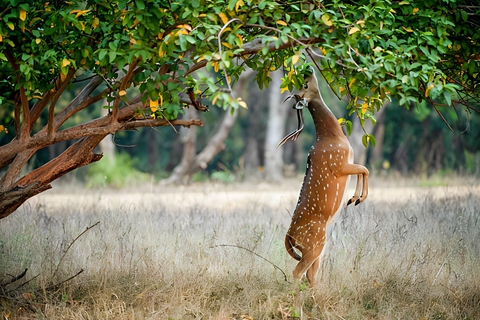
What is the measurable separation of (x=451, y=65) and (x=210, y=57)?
2.77 m

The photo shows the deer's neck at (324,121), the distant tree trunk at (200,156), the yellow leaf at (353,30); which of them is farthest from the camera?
the distant tree trunk at (200,156)

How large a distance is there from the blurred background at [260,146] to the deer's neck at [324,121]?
21.5 ft

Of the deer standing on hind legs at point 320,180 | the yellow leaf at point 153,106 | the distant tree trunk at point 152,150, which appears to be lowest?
the distant tree trunk at point 152,150

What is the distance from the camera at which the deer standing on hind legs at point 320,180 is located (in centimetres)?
401

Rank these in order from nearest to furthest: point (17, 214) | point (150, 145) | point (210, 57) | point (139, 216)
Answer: point (210, 57) → point (17, 214) → point (139, 216) → point (150, 145)

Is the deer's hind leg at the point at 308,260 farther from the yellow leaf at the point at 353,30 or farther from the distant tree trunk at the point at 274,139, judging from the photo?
the distant tree trunk at the point at 274,139

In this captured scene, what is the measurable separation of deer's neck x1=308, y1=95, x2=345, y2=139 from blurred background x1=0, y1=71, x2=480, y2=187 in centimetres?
655

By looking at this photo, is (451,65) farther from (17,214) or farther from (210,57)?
(17,214)

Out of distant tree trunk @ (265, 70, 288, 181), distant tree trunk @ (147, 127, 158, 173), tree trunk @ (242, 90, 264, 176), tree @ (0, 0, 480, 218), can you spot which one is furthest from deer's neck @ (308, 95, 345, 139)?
distant tree trunk @ (147, 127, 158, 173)

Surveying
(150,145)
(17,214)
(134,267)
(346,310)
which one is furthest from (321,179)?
(150,145)

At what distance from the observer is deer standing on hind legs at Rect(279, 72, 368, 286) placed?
401 centimetres

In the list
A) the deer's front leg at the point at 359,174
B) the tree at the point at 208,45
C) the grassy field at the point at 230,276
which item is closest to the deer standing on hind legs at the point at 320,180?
the deer's front leg at the point at 359,174

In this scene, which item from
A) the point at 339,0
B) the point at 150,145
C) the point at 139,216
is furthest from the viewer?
the point at 150,145

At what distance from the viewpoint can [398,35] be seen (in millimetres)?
3488
